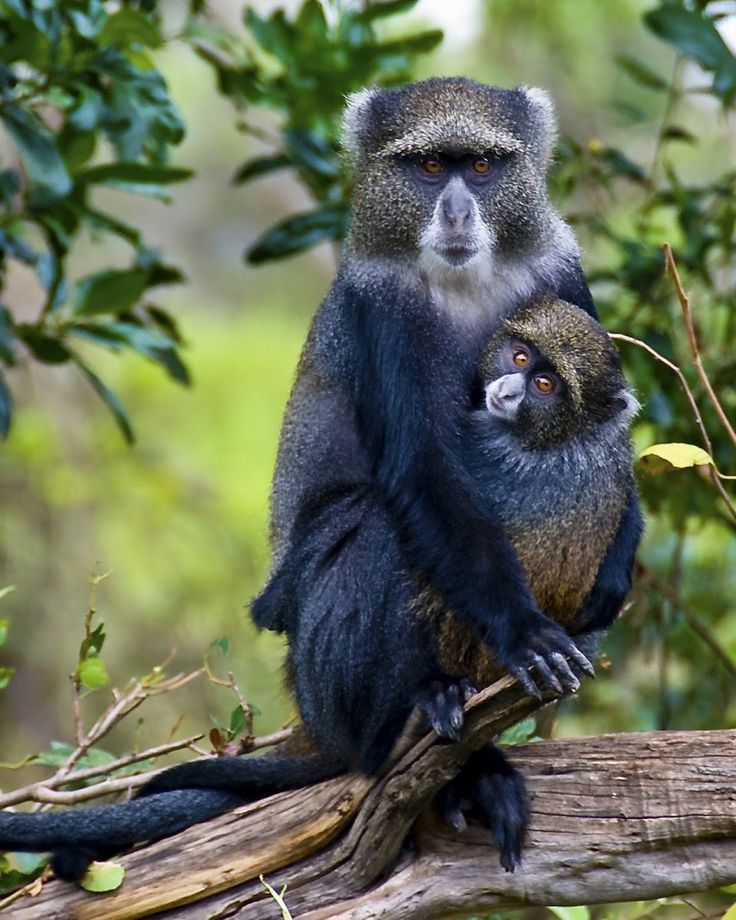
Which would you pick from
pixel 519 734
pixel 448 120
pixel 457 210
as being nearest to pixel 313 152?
pixel 448 120

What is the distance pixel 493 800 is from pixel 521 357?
1.37m

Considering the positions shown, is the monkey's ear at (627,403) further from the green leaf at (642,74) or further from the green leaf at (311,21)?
the green leaf at (642,74)

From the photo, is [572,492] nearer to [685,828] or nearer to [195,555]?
[685,828]

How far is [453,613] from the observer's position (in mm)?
3988

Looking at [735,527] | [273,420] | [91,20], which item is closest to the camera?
[91,20]

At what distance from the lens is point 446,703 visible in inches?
150

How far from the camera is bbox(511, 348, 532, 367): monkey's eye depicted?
4037 mm

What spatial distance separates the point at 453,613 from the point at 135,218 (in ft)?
39.6

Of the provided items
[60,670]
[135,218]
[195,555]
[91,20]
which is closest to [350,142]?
[91,20]

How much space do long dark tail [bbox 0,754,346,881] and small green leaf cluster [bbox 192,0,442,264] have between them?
267 centimetres

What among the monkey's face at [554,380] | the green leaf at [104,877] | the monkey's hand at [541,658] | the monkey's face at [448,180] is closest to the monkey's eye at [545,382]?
the monkey's face at [554,380]

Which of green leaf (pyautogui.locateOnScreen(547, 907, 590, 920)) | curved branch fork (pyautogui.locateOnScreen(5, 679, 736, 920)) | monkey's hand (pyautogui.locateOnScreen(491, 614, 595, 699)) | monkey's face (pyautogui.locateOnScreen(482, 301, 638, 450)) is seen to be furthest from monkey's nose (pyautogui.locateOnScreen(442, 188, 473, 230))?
green leaf (pyautogui.locateOnScreen(547, 907, 590, 920))

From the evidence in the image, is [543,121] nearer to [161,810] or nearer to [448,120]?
[448,120]

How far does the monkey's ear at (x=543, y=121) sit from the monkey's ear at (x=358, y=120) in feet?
1.89
